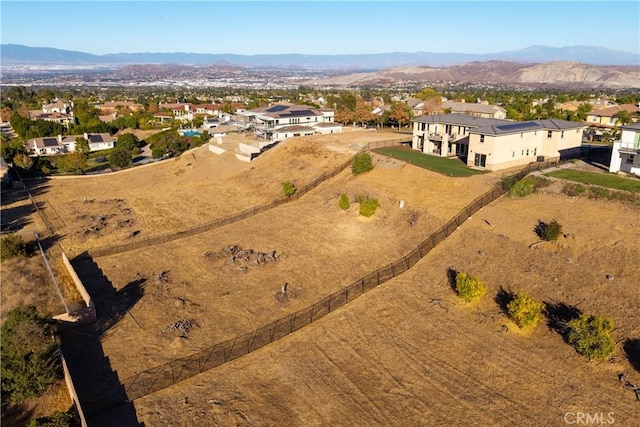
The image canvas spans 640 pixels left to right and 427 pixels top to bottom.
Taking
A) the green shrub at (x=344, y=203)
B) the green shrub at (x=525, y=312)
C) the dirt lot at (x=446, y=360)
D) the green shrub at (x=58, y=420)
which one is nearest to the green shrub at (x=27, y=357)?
the green shrub at (x=58, y=420)

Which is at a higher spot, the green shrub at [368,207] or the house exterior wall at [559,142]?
the house exterior wall at [559,142]

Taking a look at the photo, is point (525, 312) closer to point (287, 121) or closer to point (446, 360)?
point (446, 360)

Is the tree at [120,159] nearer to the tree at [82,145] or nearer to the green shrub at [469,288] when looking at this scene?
the tree at [82,145]

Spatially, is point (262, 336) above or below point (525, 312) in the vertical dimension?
below

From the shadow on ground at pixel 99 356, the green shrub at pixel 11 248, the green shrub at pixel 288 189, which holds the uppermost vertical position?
the green shrub at pixel 288 189

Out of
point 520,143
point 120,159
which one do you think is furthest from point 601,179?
point 120,159

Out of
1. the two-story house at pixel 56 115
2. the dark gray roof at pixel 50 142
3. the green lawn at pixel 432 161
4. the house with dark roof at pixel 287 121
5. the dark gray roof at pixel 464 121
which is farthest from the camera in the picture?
the two-story house at pixel 56 115
